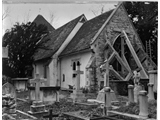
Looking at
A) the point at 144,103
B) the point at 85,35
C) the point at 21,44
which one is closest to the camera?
the point at 144,103

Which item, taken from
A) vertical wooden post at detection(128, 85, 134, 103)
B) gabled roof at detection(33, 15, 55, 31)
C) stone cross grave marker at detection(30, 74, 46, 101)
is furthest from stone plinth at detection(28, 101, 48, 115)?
vertical wooden post at detection(128, 85, 134, 103)

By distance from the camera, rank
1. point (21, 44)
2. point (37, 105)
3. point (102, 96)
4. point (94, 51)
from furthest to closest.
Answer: point (94, 51)
point (102, 96)
point (37, 105)
point (21, 44)

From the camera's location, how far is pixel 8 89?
9.76ft

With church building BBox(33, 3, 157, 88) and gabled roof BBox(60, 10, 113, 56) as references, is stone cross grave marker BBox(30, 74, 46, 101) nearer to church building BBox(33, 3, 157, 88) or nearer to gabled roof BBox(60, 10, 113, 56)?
church building BBox(33, 3, 157, 88)

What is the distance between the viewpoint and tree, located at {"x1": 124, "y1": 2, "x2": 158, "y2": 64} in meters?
3.04

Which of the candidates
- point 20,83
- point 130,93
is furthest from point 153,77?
point 20,83

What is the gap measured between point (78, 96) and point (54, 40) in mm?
952

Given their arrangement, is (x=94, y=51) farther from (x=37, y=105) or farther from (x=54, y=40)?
(x=37, y=105)

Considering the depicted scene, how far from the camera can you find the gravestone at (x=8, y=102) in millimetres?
2873

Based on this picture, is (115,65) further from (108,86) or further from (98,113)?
(98,113)

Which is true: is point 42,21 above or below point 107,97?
above

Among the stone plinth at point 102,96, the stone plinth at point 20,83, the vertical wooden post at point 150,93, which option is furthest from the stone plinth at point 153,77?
the stone plinth at point 20,83

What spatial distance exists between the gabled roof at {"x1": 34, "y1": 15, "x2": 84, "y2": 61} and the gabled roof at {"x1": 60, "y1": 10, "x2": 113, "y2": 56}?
0.53ft

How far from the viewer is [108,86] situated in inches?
133
